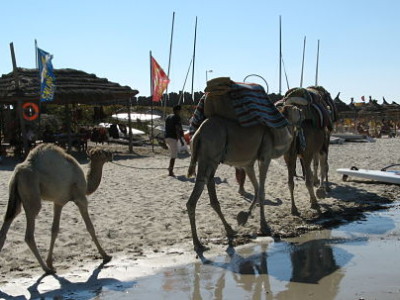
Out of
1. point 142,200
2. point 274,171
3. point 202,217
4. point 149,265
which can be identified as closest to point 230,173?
point 274,171

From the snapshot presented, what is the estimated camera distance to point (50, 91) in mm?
17250

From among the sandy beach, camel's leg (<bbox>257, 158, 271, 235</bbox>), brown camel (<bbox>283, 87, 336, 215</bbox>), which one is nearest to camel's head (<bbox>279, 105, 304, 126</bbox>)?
brown camel (<bbox>283, 87, 336, 215</bbox>)

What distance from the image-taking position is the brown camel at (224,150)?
277 inches

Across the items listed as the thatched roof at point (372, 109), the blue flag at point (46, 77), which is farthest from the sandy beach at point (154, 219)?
the thatched roof at point (372, 109)

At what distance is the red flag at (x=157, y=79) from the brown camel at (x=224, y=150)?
51.0ft

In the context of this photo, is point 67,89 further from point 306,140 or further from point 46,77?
point 306,140

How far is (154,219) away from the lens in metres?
8.34

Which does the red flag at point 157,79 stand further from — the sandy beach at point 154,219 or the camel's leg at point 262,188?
the camel's leg at point 262,188

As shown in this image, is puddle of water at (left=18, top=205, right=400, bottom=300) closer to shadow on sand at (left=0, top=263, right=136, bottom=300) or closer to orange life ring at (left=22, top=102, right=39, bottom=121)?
shadow on sand at (left=0, top=263, right=136, bottom=300)

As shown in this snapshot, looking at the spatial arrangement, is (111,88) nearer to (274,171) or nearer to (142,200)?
(274,171)

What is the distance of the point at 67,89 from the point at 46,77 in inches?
110

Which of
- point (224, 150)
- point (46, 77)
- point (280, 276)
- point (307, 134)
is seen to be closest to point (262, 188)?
point (224, 150)

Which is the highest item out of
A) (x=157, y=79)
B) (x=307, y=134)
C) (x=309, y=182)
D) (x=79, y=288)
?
(x=157, y=79)

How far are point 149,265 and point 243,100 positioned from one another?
2.52 m
